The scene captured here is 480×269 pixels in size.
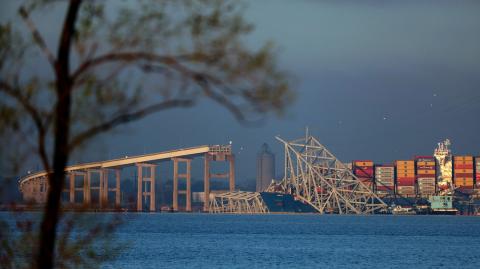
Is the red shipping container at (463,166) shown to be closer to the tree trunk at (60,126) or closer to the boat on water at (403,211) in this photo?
the boat on water at (403,211)

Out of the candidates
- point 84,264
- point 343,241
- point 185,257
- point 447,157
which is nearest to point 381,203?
point 447,157

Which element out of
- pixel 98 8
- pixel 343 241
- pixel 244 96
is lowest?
pixel 343 241

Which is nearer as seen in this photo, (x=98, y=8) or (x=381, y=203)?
(x=98, y=8)

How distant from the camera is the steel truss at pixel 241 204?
449 feet

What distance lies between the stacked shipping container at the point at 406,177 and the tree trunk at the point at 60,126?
143 m

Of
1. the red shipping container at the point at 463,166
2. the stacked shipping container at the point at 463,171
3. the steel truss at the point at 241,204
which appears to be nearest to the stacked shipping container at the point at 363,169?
the stacked shipping container at the point at 463,171

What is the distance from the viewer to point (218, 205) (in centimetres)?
14762

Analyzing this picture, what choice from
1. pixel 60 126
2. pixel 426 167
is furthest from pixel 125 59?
pixel 426 167

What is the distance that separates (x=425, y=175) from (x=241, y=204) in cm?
2957

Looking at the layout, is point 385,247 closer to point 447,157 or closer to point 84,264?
point 84,264

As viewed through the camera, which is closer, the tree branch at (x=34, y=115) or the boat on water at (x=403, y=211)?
the tree branch at (x=34, y=115)

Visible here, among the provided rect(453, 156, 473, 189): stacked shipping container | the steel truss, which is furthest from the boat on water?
the steel truss

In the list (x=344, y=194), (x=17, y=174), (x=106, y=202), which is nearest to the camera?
(x=17, y=174)

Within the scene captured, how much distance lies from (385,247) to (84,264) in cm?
4321
